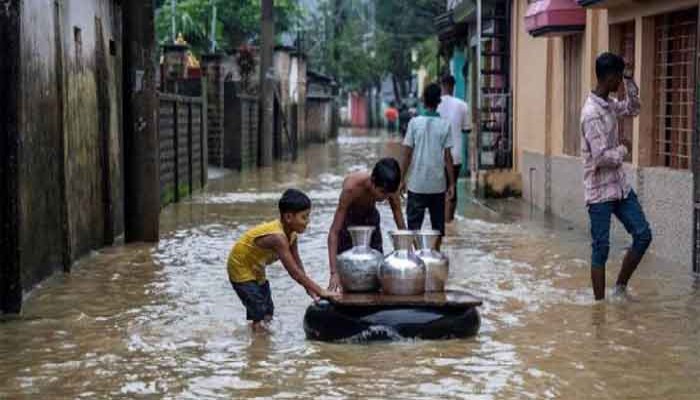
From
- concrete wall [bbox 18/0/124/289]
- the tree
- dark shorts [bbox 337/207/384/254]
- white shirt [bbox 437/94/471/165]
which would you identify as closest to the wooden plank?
dark shorts [bbox 337/207/384/254]

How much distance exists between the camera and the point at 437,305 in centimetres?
786

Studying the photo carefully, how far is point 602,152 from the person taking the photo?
9.27 m

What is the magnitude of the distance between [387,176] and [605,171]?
6.78ft

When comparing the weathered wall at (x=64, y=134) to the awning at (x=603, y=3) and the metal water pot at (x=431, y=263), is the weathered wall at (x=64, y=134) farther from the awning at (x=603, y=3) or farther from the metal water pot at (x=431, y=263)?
the awning at (x=603, y=3)

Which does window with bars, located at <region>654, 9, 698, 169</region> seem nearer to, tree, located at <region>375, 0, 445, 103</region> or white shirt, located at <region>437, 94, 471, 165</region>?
white shirt, located at <region>437, 94, 471, 165</region>

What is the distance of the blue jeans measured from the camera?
9352mm

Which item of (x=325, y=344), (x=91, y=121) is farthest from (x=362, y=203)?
(x=91, y=121)

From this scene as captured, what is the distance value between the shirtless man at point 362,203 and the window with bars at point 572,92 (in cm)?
810

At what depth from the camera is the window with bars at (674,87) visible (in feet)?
39.6

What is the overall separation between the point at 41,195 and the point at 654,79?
6.36 metres

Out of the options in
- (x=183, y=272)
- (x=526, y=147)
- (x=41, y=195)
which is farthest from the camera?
(x=526, y=147)

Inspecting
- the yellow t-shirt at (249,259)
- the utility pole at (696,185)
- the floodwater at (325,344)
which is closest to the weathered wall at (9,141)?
the floodwater at (325,344)

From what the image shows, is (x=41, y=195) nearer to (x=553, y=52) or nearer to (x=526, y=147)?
(x=553, y=52)

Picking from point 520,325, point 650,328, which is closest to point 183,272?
point 520,325
